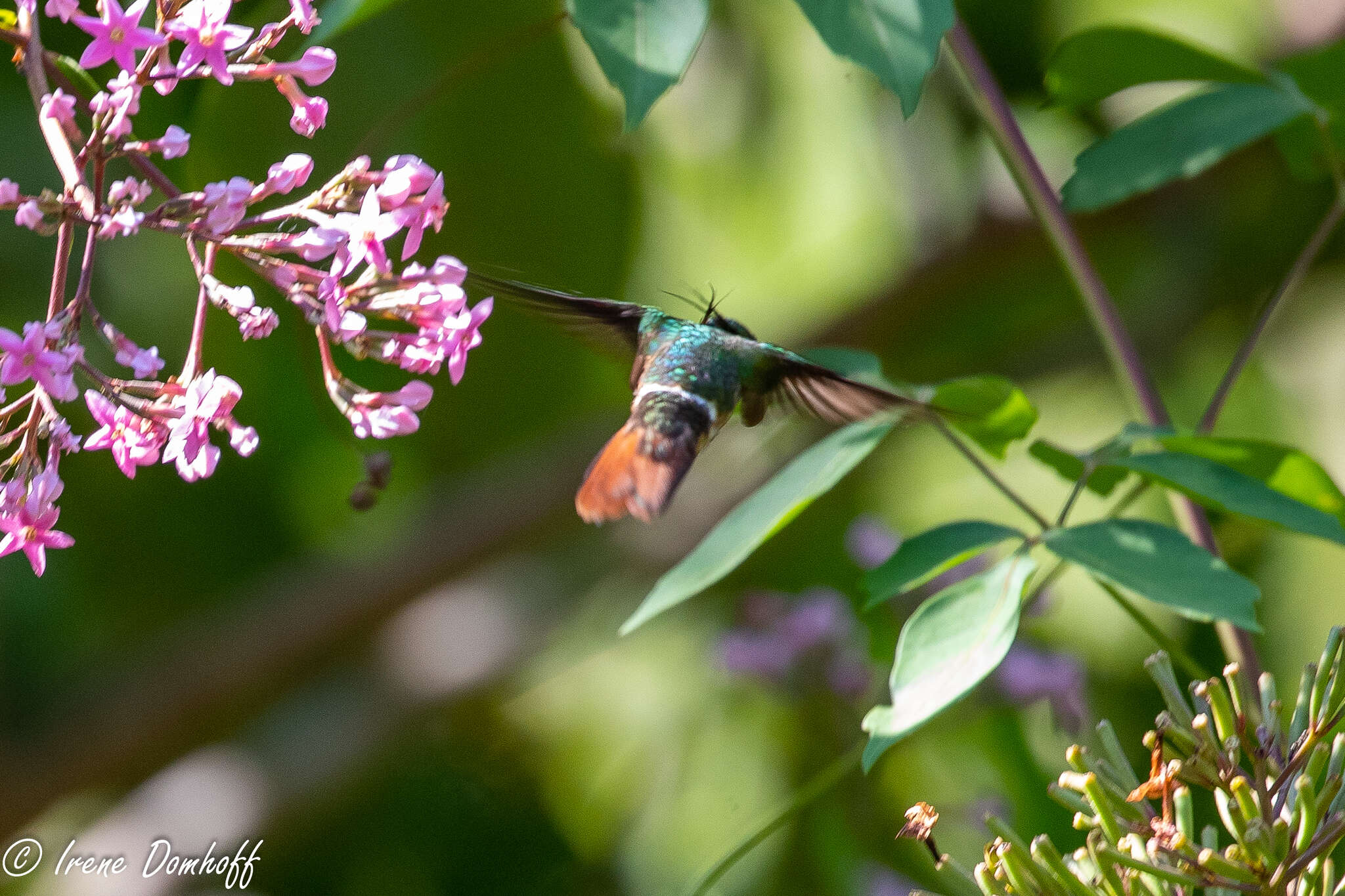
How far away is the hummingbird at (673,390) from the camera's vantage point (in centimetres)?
99

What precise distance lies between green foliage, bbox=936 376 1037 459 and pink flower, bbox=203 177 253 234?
1.86 feet

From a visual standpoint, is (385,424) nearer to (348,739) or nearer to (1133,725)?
(348,739)

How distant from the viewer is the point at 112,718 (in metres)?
2.29

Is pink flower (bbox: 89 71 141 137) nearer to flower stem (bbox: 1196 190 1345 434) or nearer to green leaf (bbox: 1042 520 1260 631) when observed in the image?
green leaf (bbox: 1042 520 1260 631)

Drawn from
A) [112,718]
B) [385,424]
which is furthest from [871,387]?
[112,718]

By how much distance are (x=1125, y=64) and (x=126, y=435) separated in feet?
3.34

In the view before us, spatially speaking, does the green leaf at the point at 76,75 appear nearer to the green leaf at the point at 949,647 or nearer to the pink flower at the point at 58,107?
the pink flower at the point at 58,107

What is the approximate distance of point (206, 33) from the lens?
0.76 meters

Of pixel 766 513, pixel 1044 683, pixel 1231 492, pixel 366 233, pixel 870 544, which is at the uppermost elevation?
pixel 366 233

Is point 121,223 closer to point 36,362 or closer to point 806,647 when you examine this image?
point 36,362

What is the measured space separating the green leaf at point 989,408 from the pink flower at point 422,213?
447 mm

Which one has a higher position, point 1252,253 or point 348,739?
point 348,739

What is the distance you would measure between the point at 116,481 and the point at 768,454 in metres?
1.39

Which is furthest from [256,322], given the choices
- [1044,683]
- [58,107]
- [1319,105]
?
[1044,683]
